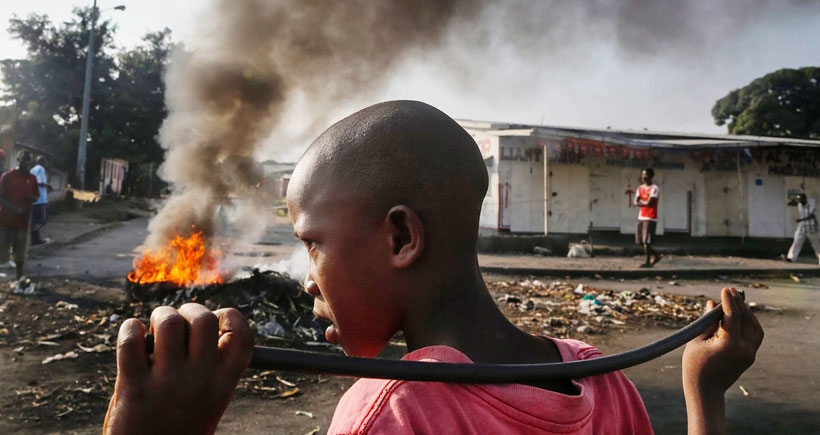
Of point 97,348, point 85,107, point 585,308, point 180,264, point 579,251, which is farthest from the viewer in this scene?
point 85,107

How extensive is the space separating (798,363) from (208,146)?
878cm

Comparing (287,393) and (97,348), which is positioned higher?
(97,348)

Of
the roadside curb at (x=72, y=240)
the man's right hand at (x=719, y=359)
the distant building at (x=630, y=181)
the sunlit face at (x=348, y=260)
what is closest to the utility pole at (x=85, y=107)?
the roadside curb at (x=72, y=240)

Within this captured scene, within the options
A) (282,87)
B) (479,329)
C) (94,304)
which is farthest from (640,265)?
(479,329)

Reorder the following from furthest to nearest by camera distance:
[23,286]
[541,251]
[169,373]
Answer: [541,251] → [23,286] → [169,373]

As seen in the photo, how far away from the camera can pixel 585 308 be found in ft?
25.6

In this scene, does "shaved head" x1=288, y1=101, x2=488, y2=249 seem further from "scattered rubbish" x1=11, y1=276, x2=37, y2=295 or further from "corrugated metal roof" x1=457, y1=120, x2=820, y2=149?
A: "corrugated metal roof" x1=457, y1=120, x2=820, y2=149

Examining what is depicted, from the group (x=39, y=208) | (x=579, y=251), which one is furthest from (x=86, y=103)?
(x=579, y=251)

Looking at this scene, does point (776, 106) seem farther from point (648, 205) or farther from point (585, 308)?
point (585, 308)

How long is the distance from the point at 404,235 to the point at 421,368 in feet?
0.96

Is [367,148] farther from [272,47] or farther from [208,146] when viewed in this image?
[272,47]

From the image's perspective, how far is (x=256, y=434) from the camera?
3.59 m

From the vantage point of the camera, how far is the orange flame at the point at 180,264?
24.5 ft

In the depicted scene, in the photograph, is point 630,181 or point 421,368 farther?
point 630,181
